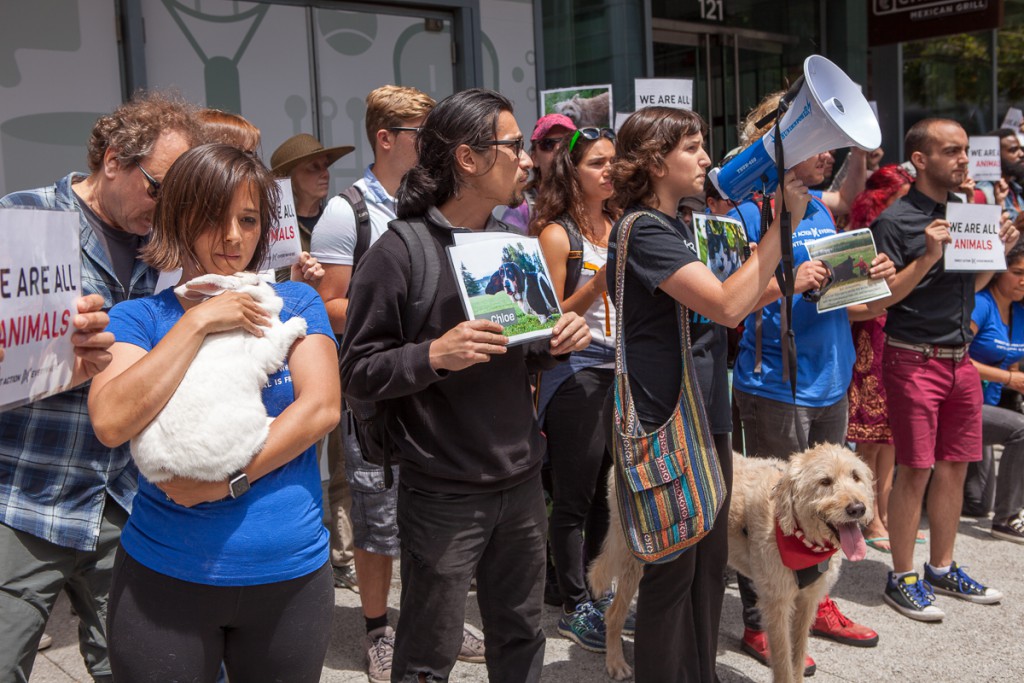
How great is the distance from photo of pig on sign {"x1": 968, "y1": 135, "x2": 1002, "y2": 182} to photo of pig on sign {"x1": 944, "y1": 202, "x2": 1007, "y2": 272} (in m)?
2.40

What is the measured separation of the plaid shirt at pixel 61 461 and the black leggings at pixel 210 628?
451mm

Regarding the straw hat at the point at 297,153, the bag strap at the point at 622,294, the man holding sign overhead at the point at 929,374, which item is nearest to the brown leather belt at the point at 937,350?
the man holding sign overhead at the point at 929,374

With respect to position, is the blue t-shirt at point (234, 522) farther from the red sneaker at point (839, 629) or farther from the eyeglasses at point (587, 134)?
the red sneaker at point (839, 629)

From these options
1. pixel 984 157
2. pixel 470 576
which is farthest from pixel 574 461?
pixel 984 157

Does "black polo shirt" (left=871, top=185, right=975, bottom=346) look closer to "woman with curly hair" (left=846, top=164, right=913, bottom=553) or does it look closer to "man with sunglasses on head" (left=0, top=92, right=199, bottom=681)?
"woman with curly hair" (left=846, top=164, right=913, bottom=553)

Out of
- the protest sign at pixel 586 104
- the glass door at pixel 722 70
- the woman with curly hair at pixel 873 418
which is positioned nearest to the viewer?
the woman with curly hair at pixel 873 418

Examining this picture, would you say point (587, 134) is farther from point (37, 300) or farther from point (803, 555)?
point (37, 300)

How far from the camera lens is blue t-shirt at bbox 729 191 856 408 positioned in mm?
4418

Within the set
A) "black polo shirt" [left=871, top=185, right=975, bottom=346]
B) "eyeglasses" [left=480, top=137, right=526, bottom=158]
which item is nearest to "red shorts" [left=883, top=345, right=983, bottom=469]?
"black polo shirt" [left=871, top=185, right=975, bottom=346]

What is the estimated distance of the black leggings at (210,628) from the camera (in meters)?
2.09

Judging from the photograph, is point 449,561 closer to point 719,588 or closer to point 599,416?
point 719,588

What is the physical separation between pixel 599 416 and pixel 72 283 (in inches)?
96.6

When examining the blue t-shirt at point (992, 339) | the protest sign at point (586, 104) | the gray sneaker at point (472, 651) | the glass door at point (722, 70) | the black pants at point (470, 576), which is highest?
the glass door at point (722, 70)

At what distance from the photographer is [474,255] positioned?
2.53 metres
